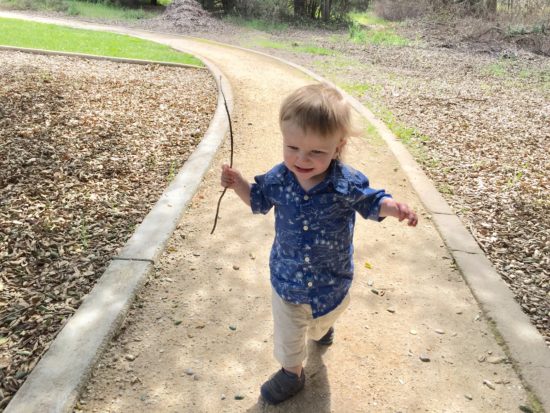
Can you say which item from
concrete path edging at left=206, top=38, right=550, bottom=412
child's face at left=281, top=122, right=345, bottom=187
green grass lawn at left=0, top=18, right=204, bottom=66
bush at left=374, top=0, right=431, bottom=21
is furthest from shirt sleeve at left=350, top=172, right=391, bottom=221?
bush at left=374, top=0, right=431, bottom=21

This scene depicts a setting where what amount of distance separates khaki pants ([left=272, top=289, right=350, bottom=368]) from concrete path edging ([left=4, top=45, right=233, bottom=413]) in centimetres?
95

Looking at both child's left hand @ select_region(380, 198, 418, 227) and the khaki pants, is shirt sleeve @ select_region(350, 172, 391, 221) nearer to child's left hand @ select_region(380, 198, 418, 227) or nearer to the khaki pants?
child's left hand @ select_region(380, 198, 418, 227)

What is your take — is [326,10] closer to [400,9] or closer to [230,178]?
[400,9]

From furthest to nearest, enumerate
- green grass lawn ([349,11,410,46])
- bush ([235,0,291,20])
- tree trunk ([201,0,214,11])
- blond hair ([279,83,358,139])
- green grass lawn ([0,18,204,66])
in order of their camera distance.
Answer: tree trunk ([201,0,214,11]) → bush ([235,0,291,20]) → green grass lawn ([349,11,410,46]) → green grass lawn ([0,18,204,66]) → blond hair ([279,83,358,139])

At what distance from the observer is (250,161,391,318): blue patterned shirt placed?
2117 millimetres

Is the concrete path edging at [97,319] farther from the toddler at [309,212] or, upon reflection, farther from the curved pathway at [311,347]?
the toddler at [309,212]

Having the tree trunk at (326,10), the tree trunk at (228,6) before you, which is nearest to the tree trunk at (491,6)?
the tree trunk at (326,10)

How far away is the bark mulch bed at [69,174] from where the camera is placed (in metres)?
2.85

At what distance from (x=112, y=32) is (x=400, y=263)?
13.5 m

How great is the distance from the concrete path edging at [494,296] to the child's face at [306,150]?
159 centimetres

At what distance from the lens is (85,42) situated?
38.7ft

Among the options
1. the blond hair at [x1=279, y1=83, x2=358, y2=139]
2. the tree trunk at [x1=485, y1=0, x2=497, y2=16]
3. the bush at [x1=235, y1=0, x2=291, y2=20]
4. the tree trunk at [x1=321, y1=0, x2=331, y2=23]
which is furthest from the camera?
the tree trunk at [x1=321, y1=0, x2=331, y2=23]

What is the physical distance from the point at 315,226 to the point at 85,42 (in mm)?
11477

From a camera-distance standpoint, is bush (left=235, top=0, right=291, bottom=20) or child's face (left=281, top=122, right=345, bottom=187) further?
bush (left=235, top=0, right=291, bottom=20)
